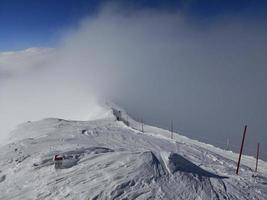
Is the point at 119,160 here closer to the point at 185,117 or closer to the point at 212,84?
the point at 185,117

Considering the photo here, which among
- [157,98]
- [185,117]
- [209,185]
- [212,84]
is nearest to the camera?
[209,185]

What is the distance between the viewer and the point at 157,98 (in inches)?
2219

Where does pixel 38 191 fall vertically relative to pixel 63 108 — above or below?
above

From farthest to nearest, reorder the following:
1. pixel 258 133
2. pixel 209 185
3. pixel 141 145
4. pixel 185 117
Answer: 1. pixel 185 117
2. pixel 258 133
3. pixel 141 145
4. pixel 209 185

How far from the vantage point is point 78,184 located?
10094 mm

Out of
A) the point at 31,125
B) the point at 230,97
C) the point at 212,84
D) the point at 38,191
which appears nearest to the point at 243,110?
the point at 230,97

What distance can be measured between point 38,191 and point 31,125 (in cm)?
1423

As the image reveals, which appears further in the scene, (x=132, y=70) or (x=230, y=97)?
(x=132, y=70)

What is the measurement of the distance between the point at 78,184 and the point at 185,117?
35.1 meters

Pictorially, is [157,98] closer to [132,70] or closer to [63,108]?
[63,108]

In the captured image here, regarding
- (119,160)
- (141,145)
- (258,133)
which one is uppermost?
(119,160)

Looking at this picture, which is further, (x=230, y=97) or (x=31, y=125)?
(x=230, y=97)

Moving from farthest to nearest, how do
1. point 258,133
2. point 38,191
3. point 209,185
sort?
point 258,133
point 209,185
point 38,191

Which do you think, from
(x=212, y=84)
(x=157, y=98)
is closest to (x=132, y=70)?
(x=212, y=84)
